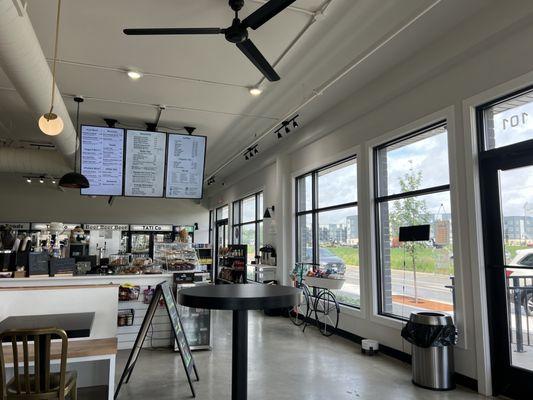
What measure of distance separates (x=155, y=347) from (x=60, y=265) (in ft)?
5.37

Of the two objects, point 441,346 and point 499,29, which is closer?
point 499,29

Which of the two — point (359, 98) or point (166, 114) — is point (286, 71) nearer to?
point (359, 98)

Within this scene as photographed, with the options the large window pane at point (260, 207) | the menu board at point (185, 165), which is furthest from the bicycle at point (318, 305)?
the large window pane at point (260, 207)

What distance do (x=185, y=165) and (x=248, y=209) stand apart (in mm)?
4537

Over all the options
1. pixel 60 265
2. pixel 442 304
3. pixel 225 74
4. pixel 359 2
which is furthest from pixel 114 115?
pixel 442 304

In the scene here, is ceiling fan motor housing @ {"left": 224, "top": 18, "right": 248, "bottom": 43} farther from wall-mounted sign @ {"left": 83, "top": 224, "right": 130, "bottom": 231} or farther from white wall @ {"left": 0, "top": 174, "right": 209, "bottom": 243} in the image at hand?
wall-mounted sign @ {"left": 83, "top": 224, "right": 130, "bottom": 231}

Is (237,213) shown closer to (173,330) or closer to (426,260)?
(426,260)

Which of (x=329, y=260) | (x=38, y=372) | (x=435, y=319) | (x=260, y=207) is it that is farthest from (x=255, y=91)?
(x=260, y=207)

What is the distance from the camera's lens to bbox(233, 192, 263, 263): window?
1024 centimetres

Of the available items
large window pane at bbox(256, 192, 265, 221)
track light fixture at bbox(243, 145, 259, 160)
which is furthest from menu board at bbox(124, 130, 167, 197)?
large window pane at bbox(256, 192, 265, 221)

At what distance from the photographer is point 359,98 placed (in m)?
5.75

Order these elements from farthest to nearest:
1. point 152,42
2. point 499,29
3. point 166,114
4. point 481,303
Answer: point 166,114 → point 152,42 → point 481,303 → point 499,29

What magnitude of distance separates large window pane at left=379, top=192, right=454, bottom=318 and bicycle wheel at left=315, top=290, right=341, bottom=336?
1116 millimetres

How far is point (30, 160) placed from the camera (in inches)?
334
